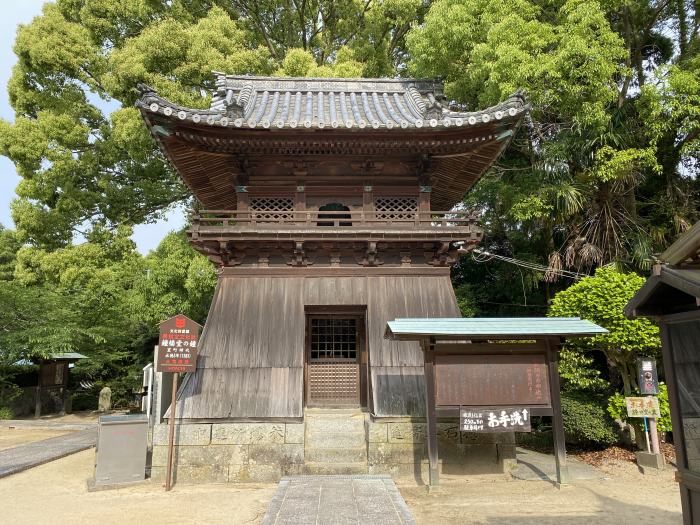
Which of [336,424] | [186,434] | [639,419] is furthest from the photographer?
[639,419]

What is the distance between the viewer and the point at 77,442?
45.5 ft

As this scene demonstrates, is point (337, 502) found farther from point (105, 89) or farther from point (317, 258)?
point (105, 89)

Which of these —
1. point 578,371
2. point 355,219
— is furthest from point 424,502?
point 578,371

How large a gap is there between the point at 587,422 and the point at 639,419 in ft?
3.74

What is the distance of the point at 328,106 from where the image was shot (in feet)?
40.9

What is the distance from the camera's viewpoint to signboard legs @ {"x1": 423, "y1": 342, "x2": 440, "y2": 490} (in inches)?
319

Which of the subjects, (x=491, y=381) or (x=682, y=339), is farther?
(x=491, y=381)

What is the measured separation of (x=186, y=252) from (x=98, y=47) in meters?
9.22

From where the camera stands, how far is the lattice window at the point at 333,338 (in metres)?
11.1

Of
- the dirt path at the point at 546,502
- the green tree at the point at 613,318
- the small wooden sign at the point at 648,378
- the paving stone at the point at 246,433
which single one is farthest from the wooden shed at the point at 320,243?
the small wooden sign at the point at 648,378

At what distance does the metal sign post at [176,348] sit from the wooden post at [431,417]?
4.37 meters

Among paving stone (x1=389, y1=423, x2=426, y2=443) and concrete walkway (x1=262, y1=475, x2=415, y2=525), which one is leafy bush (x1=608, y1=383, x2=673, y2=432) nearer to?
paving stone (x1=389, y1=423, x2=426, y2=443)

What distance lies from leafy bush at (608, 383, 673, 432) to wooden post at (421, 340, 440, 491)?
5725mm

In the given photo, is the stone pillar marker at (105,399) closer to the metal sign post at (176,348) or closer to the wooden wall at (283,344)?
the wooden wall at (283,344)
